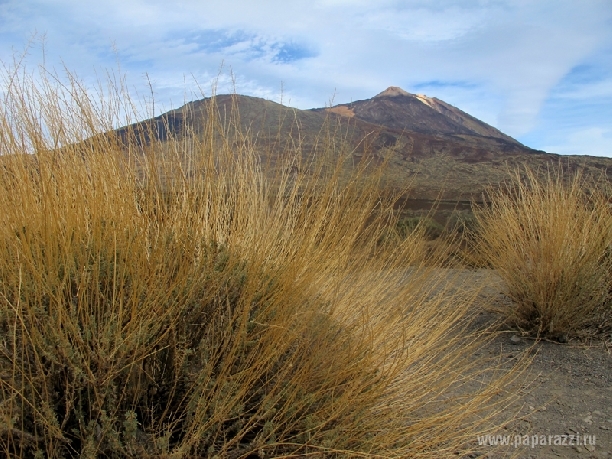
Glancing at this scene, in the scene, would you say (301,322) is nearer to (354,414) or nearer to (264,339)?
(264,339)

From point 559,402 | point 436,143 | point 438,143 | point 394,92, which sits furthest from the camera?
point 394,92

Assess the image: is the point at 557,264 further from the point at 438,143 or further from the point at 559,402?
the point at 438,143

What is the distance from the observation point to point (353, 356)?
6.04 ft

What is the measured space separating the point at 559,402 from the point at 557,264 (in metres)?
1.49

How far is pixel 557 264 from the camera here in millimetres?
4035

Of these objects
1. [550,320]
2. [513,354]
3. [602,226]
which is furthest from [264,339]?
[602,226]

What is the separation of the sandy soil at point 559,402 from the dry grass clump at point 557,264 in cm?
21

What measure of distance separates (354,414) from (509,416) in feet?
4.75

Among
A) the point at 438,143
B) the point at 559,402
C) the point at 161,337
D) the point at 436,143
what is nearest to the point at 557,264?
the point at 559,402

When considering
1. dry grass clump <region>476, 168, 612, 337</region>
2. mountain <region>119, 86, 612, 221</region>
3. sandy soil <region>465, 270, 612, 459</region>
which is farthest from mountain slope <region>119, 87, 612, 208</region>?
dry grass clump <region>476, 168, 612, 337</region>

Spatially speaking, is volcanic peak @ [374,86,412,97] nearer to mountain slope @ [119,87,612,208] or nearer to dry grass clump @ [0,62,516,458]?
mountain slope @ [119,87,612,208]

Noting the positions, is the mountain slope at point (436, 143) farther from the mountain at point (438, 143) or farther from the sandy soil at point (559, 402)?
the sandy soil at point (559, 402)

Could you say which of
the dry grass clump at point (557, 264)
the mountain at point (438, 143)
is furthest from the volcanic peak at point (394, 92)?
the dry grass clump at point (557, 264)

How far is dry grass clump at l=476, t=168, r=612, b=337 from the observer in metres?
4.03
